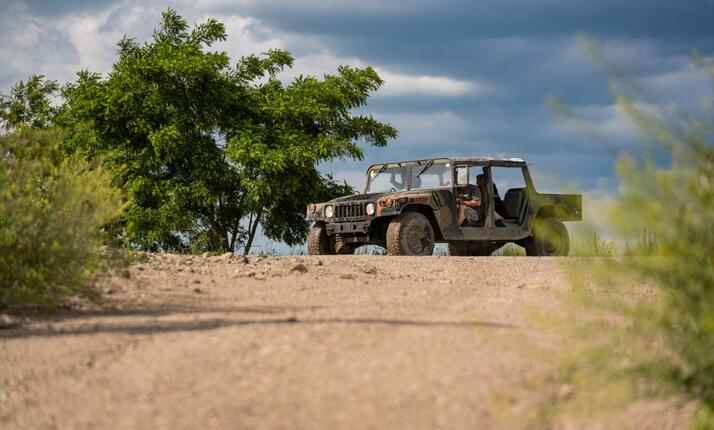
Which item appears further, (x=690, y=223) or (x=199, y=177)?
(x=199, y=177)

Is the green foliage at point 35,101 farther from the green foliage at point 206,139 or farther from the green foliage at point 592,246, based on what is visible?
the green foliage at point 592,246

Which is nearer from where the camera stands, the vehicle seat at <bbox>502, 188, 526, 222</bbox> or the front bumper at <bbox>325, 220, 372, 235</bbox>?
the front bumper at <bbox>325, 220, 372, 235</bbox>

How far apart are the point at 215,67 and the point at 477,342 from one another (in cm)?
1929

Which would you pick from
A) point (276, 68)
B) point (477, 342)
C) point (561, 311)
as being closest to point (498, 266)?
point (561, 311)

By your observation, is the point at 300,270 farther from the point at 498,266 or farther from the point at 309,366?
the point at 309,366

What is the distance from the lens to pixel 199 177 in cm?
2259

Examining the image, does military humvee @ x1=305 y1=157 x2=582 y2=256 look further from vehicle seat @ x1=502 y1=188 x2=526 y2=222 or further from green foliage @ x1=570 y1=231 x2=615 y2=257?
green foliage @ x1=570 y1=231 x2=615 y2=257

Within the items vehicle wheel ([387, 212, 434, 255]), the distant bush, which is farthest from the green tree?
the distant bush

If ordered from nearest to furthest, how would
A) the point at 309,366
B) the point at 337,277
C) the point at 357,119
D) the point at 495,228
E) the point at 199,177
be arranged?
the point at 309,366 → the point at 337,277 → the point at 495,228 → the point at 199,177 → the point at 357,119

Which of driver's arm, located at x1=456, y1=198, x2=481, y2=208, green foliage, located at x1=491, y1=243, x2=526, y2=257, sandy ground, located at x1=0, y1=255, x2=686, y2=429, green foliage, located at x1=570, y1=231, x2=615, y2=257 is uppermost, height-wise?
driver's arm, located at x1=456, y1=198, x2=481, y2=208

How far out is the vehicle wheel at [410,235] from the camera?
13.9 metres

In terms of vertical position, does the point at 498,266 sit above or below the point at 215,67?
below

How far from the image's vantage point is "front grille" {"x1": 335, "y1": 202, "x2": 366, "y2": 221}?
47.9 feet

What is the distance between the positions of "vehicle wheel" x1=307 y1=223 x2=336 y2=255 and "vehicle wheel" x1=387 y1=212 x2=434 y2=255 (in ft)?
5.66
